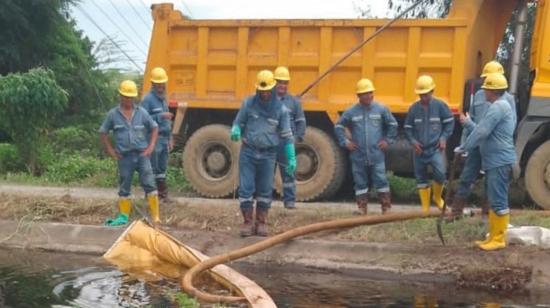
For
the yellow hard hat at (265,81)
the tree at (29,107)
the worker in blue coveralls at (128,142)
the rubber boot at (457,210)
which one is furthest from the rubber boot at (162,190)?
the tree at (29,107)

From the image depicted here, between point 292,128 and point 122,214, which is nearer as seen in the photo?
point 122,214

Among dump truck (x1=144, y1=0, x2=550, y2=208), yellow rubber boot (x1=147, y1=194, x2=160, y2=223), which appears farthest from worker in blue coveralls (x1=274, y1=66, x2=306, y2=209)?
yellow rubber boot (x1=147, y1=194, x2=160, y2=223)

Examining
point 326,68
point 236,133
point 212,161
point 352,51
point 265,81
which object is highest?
point 352,51

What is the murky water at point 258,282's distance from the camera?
21.4 ft

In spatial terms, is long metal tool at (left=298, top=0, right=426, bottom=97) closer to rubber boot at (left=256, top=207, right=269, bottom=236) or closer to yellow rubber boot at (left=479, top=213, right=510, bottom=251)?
rubber boot at (left=256, top=207, right=269, bottom=236)

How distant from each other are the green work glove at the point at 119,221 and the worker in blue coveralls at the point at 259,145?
56.4 inches

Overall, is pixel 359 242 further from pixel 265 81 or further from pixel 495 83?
pixel 495 83

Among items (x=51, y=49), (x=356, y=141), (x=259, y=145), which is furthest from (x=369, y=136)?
(x=51, y=49)

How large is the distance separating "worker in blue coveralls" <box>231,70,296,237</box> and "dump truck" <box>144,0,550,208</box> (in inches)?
120

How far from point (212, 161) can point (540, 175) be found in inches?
184

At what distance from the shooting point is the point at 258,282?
7.45 metres

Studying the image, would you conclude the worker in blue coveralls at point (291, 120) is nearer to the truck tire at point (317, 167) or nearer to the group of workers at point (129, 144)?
the truck tire at point (317, 167)

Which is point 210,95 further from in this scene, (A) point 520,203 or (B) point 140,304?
(B) point 140,304

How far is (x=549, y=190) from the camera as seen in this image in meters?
10.5
